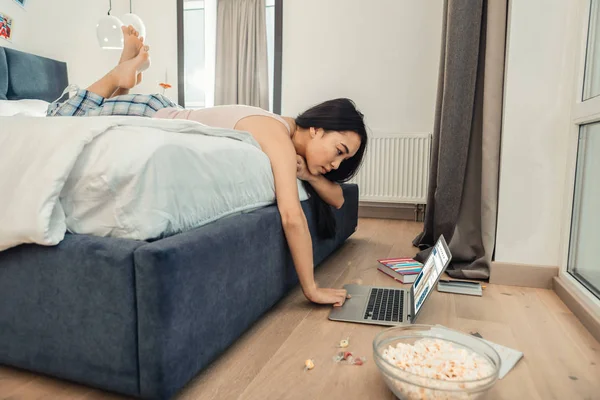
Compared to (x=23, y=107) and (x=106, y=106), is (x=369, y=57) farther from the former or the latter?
(x=23, y=107)

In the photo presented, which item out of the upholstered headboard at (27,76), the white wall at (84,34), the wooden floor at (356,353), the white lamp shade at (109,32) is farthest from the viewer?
the white wall at (84,34)

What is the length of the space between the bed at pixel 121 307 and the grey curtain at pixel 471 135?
119 cm

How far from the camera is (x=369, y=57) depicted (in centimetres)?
327

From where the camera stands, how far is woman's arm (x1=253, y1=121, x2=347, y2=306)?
4.25 ft

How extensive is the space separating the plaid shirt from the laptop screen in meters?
1.32

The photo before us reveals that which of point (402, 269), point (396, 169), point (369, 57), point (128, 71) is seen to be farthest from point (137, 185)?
point (369, 57)

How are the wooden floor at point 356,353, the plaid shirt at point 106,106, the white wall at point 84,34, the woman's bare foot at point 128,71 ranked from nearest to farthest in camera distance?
1. the wooden floor at point 356,353
2. the plaid shirt at point 106,106
3. the woman's bare foot at point 128,71
4. the white wall at point 84,34

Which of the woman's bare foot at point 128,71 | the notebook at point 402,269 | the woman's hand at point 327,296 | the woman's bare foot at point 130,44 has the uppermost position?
the woman's bare foot at point 130,44

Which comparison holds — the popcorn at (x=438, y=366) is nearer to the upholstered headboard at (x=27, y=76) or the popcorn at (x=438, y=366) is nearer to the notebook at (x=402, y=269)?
the notebook at (x=402, y=269)

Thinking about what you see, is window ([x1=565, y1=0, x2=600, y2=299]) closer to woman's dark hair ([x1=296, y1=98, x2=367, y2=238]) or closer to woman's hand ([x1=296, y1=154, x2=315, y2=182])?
woman's dark hair ([x1=296, y1=98, x2=367, y2=238])

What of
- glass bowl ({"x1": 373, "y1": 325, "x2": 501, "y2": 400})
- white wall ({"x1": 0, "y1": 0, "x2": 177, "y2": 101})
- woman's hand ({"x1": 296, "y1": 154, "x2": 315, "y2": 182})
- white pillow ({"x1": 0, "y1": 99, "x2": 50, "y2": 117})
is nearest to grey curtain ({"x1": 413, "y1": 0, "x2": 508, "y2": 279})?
woman's hand ({"x1": 296, "y1": 154, "x2": 315, "y2": 182})

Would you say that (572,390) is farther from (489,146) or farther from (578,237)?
(489,146)

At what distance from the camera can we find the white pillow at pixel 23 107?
2.50 meters

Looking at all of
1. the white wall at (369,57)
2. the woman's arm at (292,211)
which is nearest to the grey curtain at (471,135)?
the woman's arm at (292,211)
